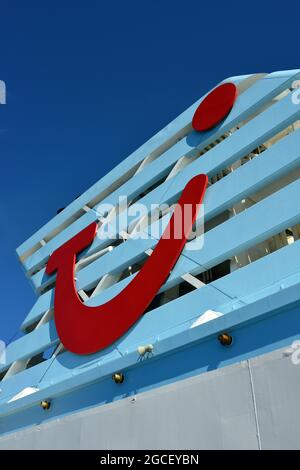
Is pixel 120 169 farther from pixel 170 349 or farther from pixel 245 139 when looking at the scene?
pixel 170 349

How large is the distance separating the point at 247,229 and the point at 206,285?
1.52m

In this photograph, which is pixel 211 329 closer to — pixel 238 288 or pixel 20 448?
pixel 238 288

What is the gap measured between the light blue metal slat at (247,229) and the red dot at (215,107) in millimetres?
4546

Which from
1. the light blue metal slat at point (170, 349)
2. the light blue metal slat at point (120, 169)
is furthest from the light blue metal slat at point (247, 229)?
the light blue metal slat at point (120, 169)

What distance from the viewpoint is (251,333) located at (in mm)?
7594

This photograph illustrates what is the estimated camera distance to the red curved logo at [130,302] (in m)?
10.7

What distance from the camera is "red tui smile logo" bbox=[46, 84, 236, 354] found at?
10.8 m

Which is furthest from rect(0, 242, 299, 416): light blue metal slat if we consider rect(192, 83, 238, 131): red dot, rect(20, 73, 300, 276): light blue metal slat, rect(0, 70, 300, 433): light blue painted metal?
rect(192, 83, 238, 131): red dot

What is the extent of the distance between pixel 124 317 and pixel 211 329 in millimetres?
3381

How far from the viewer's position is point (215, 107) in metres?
13.6

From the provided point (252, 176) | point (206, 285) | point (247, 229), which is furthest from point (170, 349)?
point (252, 176)

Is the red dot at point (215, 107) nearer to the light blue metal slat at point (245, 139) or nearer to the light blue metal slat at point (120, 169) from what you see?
the light blue metal slat at point (120, 169)

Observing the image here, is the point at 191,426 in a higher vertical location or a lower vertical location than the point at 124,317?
lower
